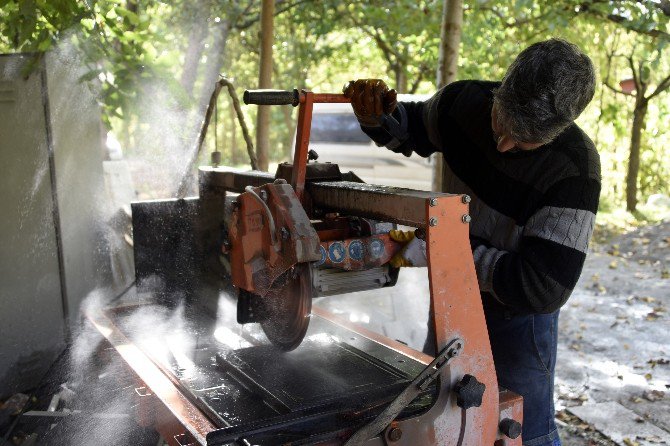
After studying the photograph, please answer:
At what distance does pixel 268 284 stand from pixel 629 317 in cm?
544

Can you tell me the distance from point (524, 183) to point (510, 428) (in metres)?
0.90

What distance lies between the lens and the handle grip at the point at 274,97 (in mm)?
2412

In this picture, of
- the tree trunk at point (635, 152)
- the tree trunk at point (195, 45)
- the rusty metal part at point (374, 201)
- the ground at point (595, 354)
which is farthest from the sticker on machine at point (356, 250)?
the tree trunk at point (635, 152)

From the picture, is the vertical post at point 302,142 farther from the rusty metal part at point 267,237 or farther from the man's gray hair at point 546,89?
the man's gray hair at point 546,89

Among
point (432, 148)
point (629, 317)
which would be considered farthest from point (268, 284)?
point (629, 317)

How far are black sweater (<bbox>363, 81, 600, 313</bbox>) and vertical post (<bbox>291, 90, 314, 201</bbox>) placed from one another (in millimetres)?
679

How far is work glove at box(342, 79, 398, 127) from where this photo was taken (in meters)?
2.62

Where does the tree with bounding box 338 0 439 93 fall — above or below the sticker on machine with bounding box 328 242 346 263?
above

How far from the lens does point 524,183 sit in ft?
8.03

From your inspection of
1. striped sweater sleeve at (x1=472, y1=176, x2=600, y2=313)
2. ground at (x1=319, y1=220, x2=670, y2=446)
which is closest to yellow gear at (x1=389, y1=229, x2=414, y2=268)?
striped sweater sleeve at (x1=472, y1=176, x2=600, y2=313)

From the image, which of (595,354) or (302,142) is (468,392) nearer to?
(302,142)

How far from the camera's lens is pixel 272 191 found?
7.64 ft

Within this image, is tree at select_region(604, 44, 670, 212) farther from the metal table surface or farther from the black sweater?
the metal table surface

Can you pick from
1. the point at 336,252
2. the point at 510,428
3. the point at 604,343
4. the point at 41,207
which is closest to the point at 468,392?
the point at 510,428
